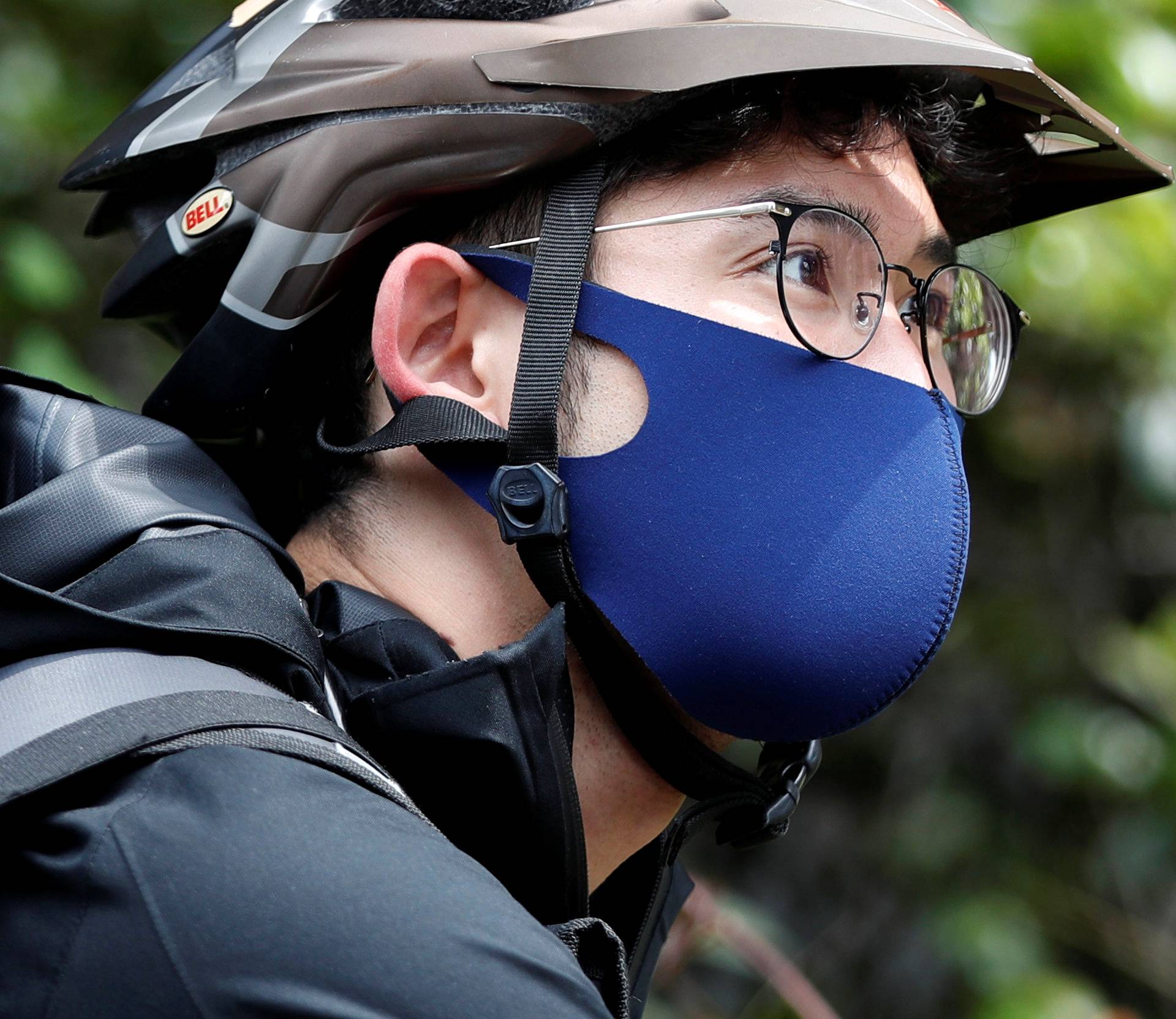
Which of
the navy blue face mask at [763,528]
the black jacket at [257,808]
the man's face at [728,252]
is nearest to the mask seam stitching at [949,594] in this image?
the navy blue face mask at [763,528]

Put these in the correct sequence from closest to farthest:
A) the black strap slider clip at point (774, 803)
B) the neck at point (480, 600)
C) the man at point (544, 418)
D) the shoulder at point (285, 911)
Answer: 1. the shoulder at point (285, 911)
2. the man at point (544, 418)
3. the neck at point (480, 600)
4. the black strap slider clip at point (774, 803)

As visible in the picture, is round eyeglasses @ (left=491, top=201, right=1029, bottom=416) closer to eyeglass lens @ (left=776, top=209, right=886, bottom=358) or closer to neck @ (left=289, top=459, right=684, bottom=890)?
eyeglass lens @ (left=776, top=209, right=886, bottom=358)

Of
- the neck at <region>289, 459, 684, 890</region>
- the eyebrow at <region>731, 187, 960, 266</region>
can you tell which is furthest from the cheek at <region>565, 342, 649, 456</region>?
the eyebrow at <region>731, 187, 960, 266</region>

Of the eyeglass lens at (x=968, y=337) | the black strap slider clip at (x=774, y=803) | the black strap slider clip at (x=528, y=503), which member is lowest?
the black strap slider clip at (x=774, y=803)

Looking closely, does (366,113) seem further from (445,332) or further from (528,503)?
(528,503)

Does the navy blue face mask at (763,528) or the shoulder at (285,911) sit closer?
the shoulder at (285,911)

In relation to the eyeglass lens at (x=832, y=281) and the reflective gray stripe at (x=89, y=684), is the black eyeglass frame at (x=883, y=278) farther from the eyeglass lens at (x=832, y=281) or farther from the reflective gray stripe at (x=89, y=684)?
the reflective gray stripe at (x=89, y=684)

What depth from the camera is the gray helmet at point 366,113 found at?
171 centimetres

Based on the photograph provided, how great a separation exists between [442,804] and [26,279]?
1.68 m

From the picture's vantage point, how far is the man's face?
171 centimetres

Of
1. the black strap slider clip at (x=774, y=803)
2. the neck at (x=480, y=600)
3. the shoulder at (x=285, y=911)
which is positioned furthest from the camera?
the black strap slider clip at (x=774, y=803)

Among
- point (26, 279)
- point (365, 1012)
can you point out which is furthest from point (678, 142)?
point (26, 279)

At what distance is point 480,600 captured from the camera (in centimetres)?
174

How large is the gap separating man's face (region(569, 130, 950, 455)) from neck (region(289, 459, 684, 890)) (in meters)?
0.20
